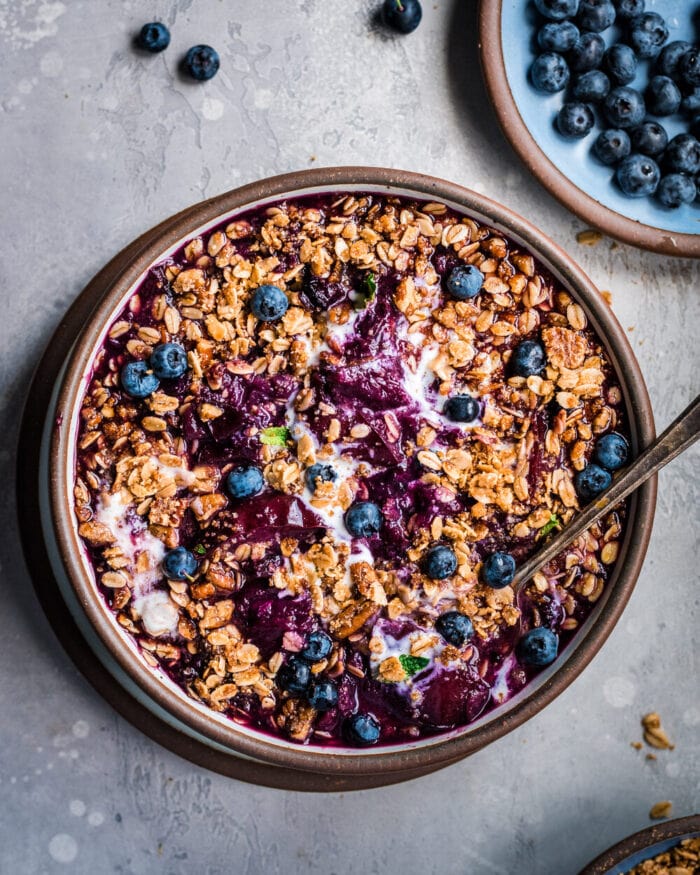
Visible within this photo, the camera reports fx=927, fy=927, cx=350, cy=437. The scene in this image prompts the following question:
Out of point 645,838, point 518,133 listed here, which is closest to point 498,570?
point 645,838

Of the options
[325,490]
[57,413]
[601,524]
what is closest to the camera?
[57,413]

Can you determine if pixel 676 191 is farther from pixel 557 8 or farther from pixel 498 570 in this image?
pixel 498 570

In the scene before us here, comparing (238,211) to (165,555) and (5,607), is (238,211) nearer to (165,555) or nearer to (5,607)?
(165,555)

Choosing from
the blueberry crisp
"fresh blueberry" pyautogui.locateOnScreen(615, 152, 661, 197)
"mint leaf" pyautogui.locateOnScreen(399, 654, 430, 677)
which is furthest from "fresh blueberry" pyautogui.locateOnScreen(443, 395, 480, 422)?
"fresh blueberry" pyautogui.locateOnScreen(615, 152, 661, 197)

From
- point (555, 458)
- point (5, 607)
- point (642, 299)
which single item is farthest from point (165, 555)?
point (642, 299)

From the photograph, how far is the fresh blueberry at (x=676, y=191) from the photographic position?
2.32 meters

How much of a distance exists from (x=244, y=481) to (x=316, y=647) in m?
0.39

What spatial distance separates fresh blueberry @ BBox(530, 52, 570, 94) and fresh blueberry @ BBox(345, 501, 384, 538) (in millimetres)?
1132

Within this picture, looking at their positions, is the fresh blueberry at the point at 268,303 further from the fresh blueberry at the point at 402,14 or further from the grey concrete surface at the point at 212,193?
the fresh blueberry at the point at 402,14

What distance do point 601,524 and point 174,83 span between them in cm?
149

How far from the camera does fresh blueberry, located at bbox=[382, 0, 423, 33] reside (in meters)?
2.29

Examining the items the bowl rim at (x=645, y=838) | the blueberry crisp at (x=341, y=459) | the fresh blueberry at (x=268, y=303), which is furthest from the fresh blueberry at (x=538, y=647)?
the fresh blueberry at (x=268, y=303)

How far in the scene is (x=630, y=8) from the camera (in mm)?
2350

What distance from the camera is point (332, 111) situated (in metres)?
2.33
